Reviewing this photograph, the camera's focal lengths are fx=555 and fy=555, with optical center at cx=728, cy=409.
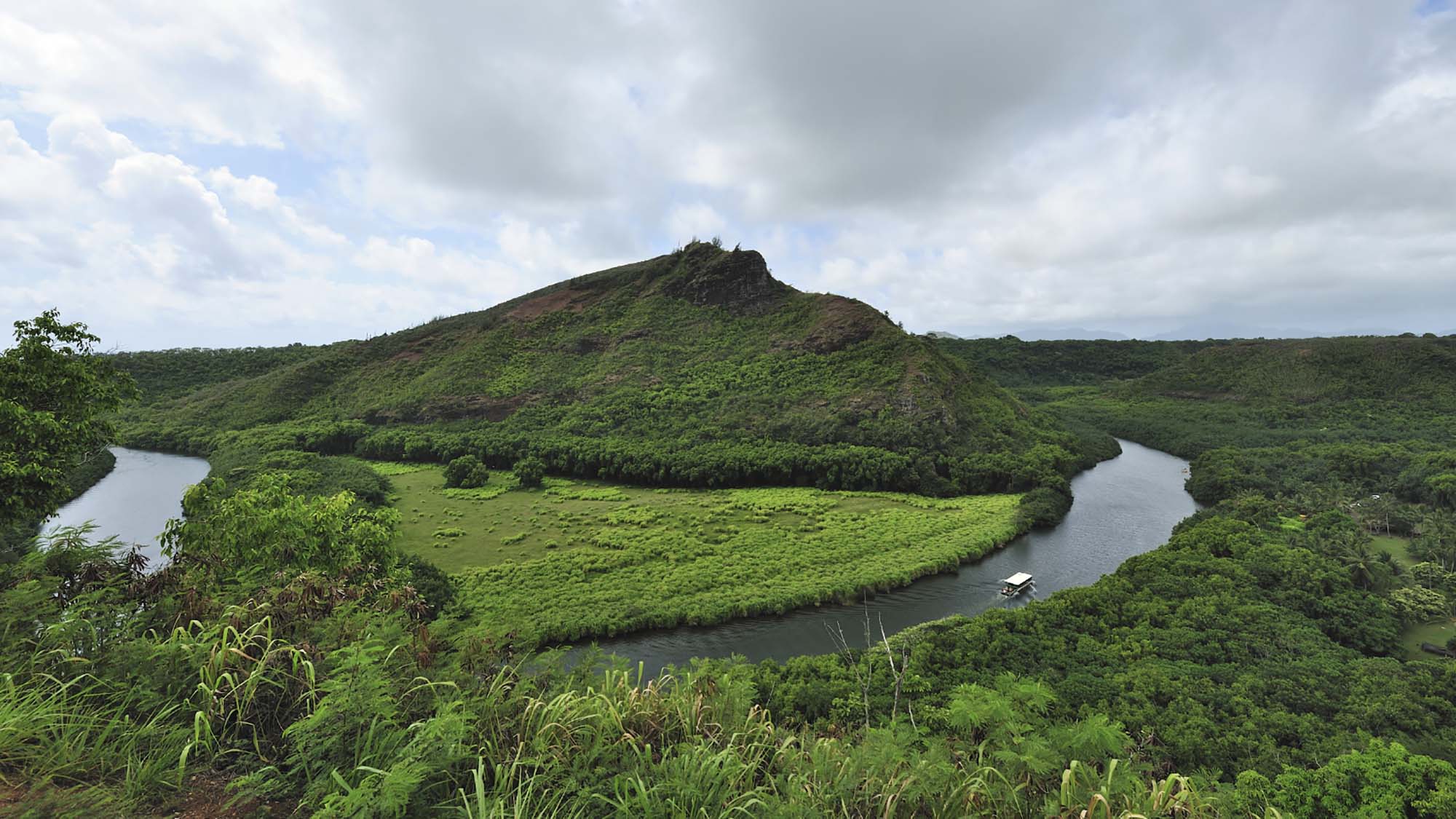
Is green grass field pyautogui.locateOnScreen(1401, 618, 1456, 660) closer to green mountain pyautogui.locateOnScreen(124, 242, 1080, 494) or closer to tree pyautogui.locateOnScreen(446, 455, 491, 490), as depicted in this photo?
green mountain pyautogui.locateOnScreen(124, 242, 1080, 494)

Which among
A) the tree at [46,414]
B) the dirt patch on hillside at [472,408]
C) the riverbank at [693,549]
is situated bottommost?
the riverbank at [693,549]

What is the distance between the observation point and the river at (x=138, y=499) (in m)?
42.4

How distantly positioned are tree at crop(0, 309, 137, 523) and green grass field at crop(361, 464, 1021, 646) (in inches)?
544

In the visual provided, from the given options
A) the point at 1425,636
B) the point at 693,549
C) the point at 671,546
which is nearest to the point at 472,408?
the point at 671,546

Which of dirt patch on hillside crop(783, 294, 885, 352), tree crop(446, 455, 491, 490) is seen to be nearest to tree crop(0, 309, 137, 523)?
tree crop(446, 455, 491, 490)

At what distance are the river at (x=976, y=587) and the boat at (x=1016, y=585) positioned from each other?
42cm

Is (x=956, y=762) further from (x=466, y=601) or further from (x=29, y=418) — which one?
(x=466, y=601)

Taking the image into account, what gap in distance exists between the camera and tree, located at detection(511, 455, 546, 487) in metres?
58.7

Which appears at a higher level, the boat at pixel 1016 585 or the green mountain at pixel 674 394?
the green mountain at pixel 674 394

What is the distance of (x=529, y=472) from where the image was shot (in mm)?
58688

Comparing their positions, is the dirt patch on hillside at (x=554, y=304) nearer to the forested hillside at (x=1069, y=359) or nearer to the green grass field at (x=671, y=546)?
the green grass field at (x=671, y=546)

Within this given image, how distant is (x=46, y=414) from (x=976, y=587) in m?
41.3

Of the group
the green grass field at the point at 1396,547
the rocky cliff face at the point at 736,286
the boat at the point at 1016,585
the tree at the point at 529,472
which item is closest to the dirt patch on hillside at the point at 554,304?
the rocky cliff face at the point at 736,286

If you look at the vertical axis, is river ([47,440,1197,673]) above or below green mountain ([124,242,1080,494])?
below
